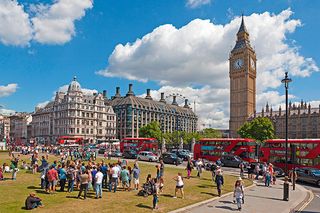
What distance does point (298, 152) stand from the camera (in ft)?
115

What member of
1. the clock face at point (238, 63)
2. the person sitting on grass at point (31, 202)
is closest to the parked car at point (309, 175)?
the person sitting on grass at point (31, 202)

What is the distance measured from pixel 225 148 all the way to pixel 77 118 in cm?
7159

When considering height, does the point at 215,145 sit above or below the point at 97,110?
below

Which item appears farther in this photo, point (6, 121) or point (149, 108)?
point (6, 121)

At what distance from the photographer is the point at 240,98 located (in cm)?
14150

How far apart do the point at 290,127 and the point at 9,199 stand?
426 ft

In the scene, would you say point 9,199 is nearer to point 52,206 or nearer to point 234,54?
point 52,206

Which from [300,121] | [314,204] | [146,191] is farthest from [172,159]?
[300,121]

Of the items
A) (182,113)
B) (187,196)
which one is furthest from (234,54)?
(187,196)

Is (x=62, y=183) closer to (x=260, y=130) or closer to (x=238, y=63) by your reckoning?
(x=260, y=130)

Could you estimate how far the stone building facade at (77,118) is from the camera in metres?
105

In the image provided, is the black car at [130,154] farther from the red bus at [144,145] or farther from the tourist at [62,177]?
the tourist at [62,177]

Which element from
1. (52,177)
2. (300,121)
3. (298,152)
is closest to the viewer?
(52,177)

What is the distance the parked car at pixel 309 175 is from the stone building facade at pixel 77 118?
84021 millimetres
